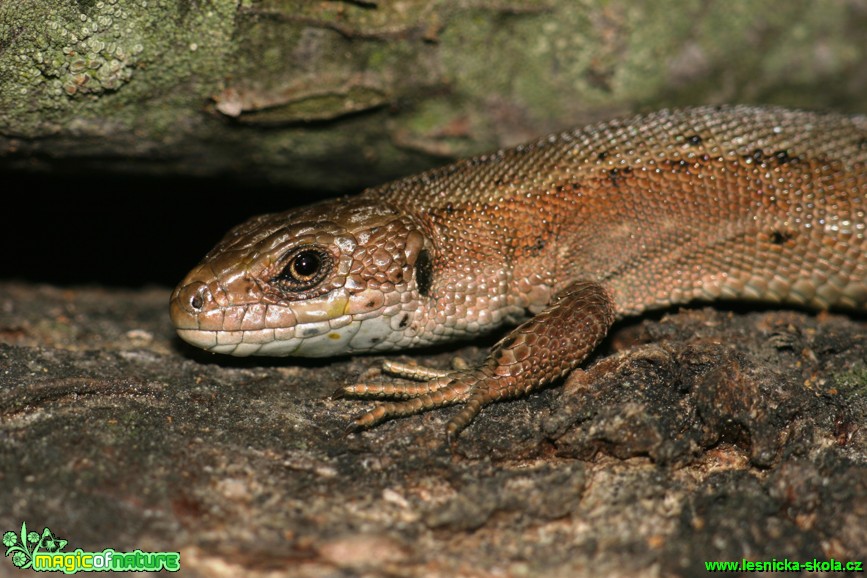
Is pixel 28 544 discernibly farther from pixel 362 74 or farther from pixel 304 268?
pixel 362 74

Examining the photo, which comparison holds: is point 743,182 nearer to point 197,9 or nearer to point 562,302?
point 562,302

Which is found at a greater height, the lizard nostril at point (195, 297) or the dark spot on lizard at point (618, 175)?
the dark spot on lizard at point (618, 175)

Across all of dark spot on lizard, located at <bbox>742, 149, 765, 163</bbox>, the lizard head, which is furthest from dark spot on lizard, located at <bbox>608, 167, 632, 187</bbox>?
the lizard head

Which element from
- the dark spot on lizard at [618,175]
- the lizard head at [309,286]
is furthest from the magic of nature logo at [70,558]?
the dark spot on lizard at [618,175]

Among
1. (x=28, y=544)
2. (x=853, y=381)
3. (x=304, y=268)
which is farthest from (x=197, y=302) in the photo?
(x=853, y=381)

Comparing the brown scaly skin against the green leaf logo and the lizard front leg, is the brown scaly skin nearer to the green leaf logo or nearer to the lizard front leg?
the lizard front leg

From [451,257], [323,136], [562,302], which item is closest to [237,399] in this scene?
[451,257]

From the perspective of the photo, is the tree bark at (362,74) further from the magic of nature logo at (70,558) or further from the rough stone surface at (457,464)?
the magic of nature logo at (70,558)
